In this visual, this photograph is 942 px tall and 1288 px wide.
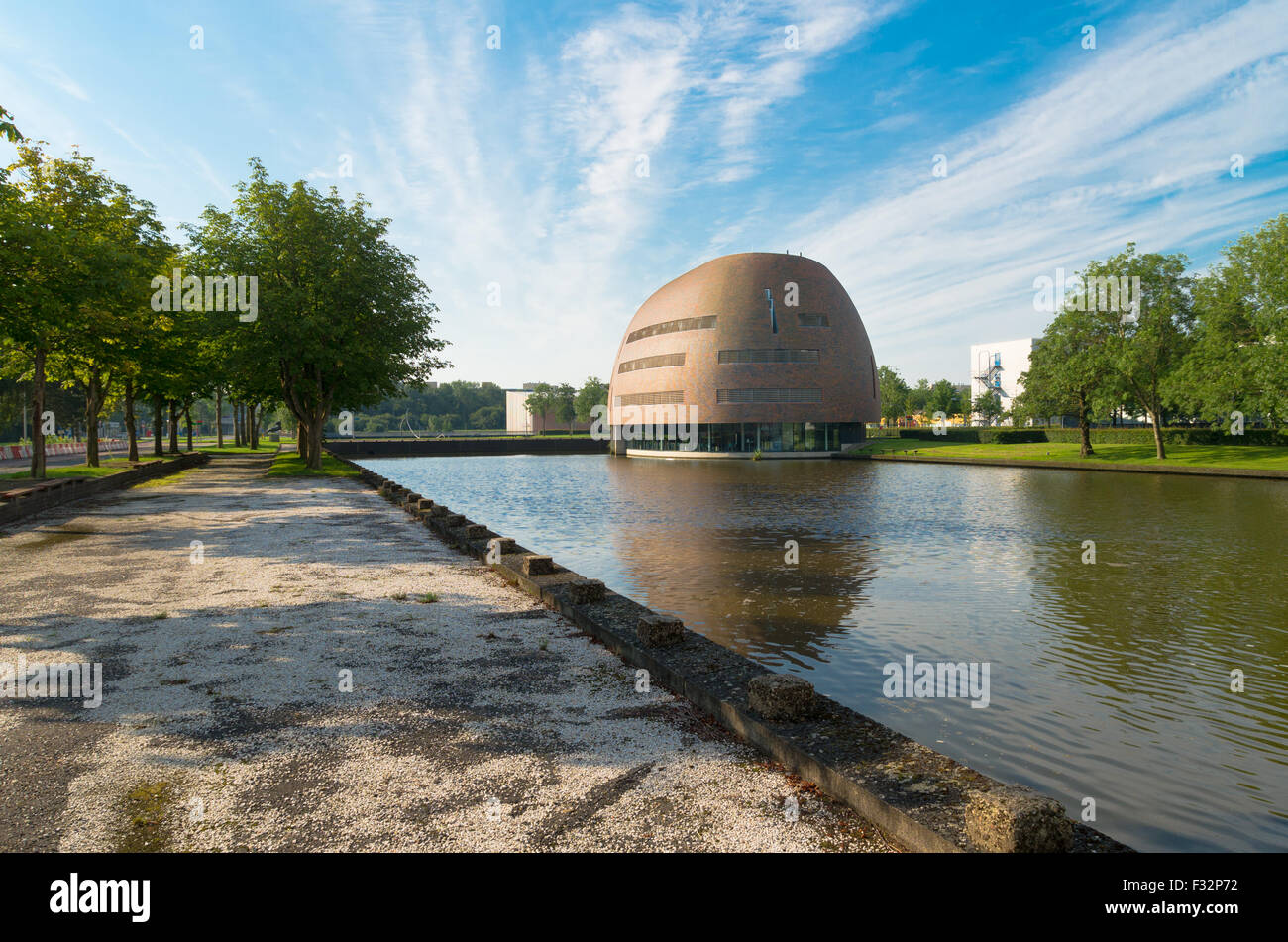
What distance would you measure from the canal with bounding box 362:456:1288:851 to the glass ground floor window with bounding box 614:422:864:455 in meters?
44.9

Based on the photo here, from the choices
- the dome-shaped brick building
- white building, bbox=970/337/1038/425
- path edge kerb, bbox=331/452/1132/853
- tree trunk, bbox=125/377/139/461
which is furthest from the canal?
white building, bbox=970/337/1038/425

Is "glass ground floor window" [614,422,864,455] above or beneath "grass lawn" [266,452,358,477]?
above

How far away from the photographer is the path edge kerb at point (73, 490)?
2019cm

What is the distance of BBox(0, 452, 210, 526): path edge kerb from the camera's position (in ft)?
66.2

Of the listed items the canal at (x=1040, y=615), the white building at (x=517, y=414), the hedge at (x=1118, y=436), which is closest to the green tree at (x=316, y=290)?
the canal at (x=1040, y=615)

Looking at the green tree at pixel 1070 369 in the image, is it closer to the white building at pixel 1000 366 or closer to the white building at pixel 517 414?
Result: the white building at pixel 1000 366

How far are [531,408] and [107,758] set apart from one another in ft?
484

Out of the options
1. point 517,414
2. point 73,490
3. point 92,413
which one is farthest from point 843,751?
point 517,414

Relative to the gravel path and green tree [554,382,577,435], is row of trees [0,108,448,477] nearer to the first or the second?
the gravel path

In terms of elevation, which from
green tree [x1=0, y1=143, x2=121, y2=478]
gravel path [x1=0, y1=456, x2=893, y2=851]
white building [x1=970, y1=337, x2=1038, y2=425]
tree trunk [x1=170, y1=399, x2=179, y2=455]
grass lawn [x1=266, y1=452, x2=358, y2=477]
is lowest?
gravel path [x1=0, y1=456, x2=893, y2=851]

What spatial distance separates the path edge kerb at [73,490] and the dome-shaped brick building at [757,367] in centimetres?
4746
